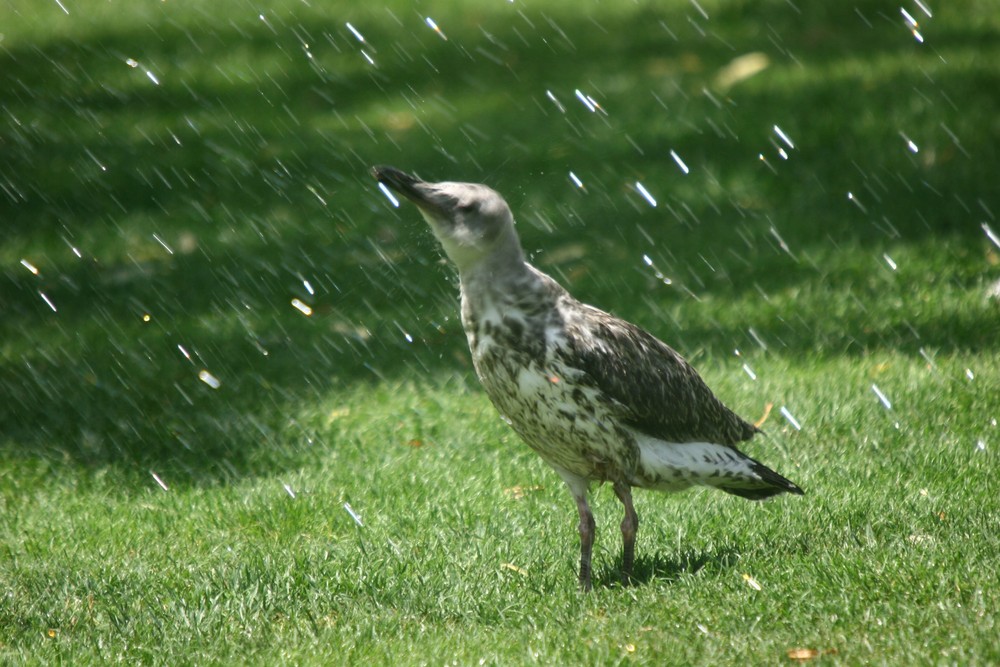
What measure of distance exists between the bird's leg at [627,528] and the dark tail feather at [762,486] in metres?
0.49

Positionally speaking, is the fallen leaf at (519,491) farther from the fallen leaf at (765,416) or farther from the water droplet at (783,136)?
the water droplet at (783,136)

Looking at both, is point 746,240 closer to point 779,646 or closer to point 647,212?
point 647,212

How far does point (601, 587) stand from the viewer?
522cm

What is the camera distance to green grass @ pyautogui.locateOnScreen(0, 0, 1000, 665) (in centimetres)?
503

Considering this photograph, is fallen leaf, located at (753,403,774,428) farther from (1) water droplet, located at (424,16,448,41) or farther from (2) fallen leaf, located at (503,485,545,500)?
(1) water droplet, located at (424,16,448,41)

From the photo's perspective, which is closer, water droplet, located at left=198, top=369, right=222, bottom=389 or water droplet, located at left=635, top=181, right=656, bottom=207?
water droplet, located at left=198, top=369, right=222, bottom=389

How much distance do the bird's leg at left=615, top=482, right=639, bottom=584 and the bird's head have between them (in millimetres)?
1058

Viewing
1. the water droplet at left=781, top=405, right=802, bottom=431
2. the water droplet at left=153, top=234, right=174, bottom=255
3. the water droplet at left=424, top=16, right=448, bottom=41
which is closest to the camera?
the water droplet at left=781, top=405, right=802, bottom=431

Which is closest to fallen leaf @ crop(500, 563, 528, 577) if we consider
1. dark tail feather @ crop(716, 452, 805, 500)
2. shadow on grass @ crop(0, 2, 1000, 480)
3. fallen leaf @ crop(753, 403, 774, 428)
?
dark tail feather @ crop(716, 452, 805, 500)

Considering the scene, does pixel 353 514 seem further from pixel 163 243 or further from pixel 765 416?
pixel 163 243

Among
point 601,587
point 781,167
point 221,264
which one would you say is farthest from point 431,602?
point 781,167

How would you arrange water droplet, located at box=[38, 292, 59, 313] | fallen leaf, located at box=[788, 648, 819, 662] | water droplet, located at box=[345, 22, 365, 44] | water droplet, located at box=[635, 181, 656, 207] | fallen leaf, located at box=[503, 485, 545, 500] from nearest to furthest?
fallen leaf, located at box=[788, 648, 819, 662] < fallen leaf, located at box=[503, 485, 545, 500] < water droplet, located at box=[38, 292, 59, 313] < water droplet, located at box=[635, 181, 656, 207] < water droplet, located at box=[345, 22, 365, 44]

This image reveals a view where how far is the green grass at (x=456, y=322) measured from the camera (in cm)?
503

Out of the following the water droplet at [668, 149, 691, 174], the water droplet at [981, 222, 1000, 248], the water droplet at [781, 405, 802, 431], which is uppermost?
the water droplet at [981, 222, 1000, 248]
